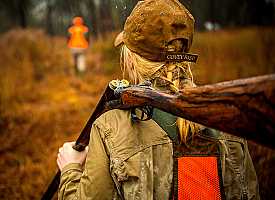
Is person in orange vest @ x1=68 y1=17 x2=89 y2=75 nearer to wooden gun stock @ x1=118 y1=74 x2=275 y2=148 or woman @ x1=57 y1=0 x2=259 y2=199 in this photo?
woman @ x1=57 y1=0 x2=259 y2=199

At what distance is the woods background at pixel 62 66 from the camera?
5281 mm

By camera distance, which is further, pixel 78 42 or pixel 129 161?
pixel 78 42

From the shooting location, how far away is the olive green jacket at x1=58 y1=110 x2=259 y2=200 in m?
1.90

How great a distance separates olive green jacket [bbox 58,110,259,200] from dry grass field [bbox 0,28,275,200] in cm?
215

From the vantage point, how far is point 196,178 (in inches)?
77.1

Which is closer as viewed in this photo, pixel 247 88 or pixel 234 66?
pixel 247 88

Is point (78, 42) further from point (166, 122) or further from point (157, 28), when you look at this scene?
point (166, 122)

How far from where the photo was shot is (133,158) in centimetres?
191

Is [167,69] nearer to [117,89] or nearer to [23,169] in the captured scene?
[117,89]

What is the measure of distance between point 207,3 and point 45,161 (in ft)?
19.2

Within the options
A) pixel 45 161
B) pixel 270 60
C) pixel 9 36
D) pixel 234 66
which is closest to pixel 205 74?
pixel 234 66

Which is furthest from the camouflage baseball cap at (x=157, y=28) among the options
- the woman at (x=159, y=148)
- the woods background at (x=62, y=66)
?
A: the woods background at (x=62, y=66)

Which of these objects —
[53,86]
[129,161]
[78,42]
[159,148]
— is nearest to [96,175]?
[129,161]

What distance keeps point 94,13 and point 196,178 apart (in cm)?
796
